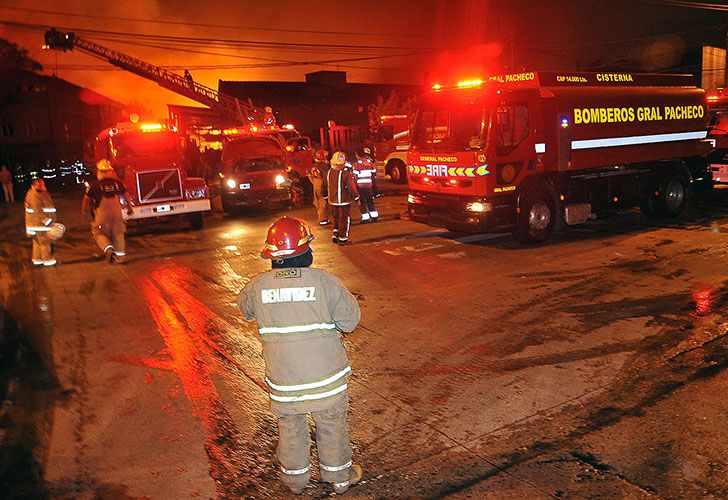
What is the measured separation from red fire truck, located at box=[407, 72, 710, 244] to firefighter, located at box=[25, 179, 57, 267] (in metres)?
6.73

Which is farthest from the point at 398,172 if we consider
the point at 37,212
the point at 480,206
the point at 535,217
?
the point at 37,212

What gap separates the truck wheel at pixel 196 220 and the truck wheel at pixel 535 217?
300 inches

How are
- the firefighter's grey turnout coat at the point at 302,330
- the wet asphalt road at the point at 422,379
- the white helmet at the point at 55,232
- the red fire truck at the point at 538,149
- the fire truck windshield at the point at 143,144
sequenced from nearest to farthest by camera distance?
the firefighter's grey turnout coat at the point at 302,330, the wet asphalt road at the point at 422,379, the red fire truck at the point at 538,149, the white helmet at the point at 55,232, the fire truck windshield at the point at 143,144

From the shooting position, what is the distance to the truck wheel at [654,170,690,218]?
523 inches

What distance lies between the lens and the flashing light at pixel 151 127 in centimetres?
1491

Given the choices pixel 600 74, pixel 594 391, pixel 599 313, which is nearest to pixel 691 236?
pixel 600 74

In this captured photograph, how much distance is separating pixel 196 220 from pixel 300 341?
1203 cm

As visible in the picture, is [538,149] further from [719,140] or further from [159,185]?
[719,140]

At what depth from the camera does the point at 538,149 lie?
36.1 ft

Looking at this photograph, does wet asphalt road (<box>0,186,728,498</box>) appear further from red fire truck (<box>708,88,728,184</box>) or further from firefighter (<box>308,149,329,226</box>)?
red fire truck (<box>708,88,728,184</box>)

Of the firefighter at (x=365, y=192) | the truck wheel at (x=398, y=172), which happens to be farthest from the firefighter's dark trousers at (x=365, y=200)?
the truck wheel at (x=398, y=172)

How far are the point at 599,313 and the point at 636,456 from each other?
3229mm

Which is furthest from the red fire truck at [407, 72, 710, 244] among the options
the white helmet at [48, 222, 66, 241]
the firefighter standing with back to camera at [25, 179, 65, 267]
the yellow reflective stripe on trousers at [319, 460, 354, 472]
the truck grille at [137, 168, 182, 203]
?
the yellow reflective stripe on trousers at [319, 460, 354, 472]

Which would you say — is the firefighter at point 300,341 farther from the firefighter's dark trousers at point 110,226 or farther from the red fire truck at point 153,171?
the red fire truck at point 153,171
